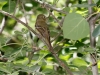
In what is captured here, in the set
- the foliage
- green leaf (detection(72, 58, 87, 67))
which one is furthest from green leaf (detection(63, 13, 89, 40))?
green leaf (detection(72, 58, 87, 67))

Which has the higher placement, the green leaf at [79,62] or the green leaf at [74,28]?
the green leaf at [74,28]

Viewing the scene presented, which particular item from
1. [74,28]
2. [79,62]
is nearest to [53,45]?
[79,62]

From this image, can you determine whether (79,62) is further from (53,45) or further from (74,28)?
(74,28)

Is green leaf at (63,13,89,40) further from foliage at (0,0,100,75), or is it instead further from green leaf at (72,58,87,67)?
green leaf at (72,58,87,67)

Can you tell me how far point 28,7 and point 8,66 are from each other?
47 centimetres

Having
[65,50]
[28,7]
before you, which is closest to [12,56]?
[65,50]

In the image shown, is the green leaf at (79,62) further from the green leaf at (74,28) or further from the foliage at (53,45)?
the green leaf at (74,28)

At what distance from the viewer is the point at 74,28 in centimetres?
55

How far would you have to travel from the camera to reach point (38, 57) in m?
0.90

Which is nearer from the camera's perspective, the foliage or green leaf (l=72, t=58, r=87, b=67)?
the foliage

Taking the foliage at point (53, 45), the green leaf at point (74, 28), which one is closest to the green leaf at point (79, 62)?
the foliage at point (53, 45)

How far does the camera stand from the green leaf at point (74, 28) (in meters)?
0.55

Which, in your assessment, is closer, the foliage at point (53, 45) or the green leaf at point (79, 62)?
the foliage at point (53, 45)

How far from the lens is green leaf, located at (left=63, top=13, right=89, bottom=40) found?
546mm
